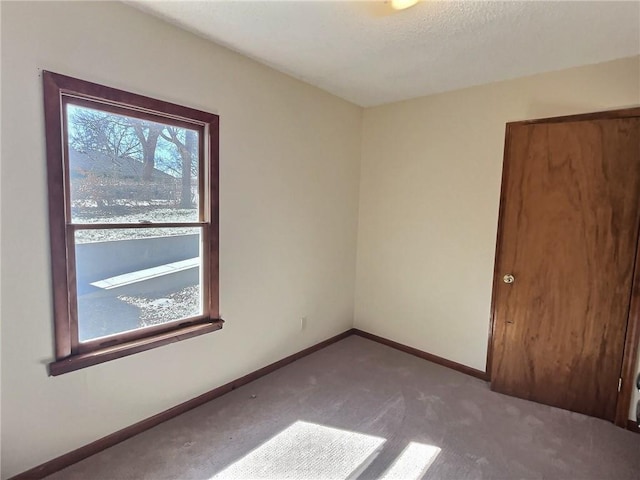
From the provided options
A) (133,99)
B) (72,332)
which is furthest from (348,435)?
(133,99)

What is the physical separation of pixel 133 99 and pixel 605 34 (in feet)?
9.17

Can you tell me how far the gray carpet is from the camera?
183 cm

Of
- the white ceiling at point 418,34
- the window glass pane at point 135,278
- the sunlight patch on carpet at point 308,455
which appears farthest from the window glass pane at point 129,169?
the sunlight patch on carpet at point 308,455

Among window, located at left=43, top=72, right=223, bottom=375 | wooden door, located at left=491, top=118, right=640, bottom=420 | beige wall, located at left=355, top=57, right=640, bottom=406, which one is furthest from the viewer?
beige wall, located at left=355, top=57, right=640, bottom=406

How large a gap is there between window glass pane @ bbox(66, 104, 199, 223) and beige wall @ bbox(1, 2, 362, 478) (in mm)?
172

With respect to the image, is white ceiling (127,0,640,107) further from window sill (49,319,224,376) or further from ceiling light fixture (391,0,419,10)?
window sill (49,319,224,376)

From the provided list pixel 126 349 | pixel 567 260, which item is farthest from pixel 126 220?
pixel 567 260

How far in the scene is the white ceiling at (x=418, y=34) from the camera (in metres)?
1.74

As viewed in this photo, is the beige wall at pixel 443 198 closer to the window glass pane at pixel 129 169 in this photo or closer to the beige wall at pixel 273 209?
the beige wall at pixel 273 209

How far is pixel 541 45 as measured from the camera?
2082 millimetres

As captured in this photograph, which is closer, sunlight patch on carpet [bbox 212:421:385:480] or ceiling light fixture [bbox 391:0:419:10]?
ceiling light fixture [bbox 391:0:419:10]

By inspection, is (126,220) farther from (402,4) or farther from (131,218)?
(402,4)

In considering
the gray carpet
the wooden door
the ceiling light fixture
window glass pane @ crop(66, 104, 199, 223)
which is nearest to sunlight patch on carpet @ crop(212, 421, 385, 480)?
the gray carpet

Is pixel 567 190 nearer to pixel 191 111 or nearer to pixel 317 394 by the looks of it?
pixel 317 394
